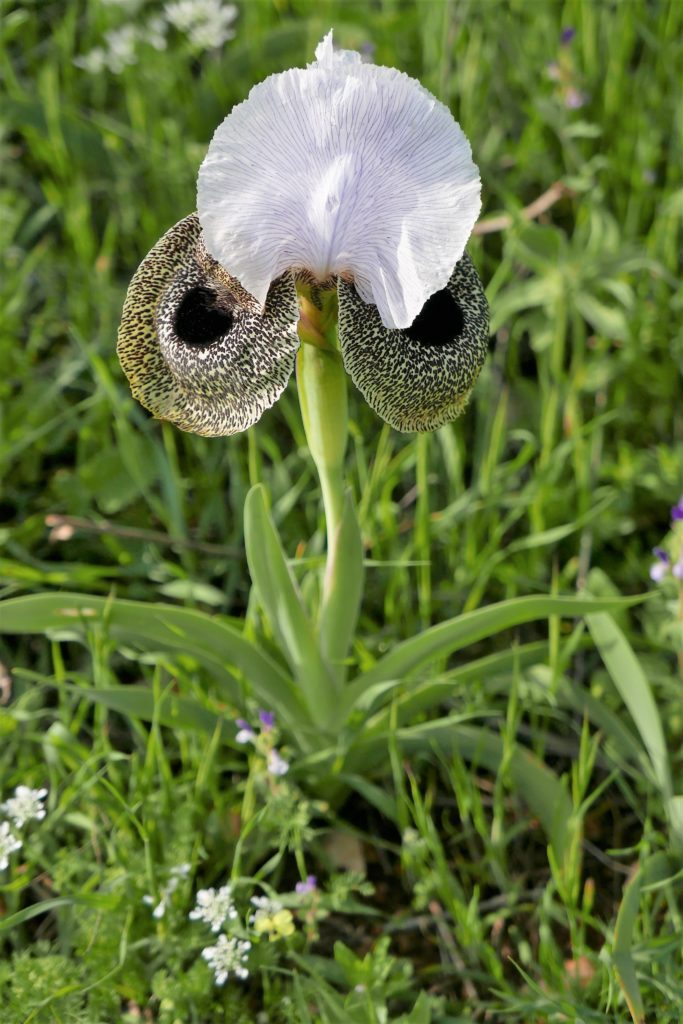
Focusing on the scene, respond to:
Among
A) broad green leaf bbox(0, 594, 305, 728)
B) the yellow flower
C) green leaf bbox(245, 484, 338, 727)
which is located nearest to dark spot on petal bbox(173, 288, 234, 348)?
green leaf bbox(245, 484, 338, 727)

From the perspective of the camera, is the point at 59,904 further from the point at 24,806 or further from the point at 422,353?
the point at 422,353

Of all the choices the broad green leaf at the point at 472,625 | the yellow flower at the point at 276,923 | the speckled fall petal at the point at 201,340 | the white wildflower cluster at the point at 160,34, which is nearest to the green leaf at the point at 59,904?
the yellow flower at the point at 276,923

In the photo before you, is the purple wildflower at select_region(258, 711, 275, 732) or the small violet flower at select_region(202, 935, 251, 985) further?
the purple wildflower at select_region(258, 711, 275, 732)

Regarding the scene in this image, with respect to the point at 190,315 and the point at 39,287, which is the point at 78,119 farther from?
the point at 190,315

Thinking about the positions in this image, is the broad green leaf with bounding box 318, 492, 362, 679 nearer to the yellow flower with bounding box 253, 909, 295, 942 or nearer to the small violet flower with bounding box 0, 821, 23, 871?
the yellow flower with bounding box 253, 909, 295, 942

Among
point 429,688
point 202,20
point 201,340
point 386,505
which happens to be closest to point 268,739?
point 429,688

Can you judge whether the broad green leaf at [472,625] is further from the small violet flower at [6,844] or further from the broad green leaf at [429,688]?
the small violet flower at [6,844]
